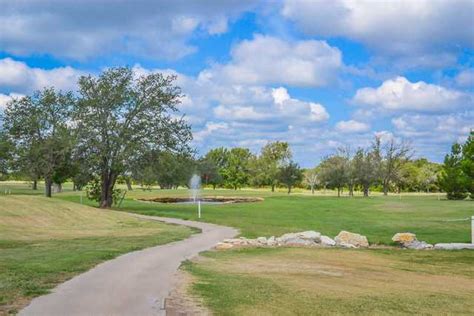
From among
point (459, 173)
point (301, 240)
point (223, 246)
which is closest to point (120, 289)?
point (223, 246)

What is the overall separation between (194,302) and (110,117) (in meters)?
35.2

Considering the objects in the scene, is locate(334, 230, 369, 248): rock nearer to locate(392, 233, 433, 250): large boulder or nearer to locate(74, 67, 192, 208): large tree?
locate(392, 233, 433, 250): large boulder

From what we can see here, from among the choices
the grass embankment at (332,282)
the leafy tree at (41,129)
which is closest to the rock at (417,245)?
the grass embankment at (332,282)

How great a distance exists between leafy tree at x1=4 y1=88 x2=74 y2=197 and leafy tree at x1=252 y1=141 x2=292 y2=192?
6339 centimetres

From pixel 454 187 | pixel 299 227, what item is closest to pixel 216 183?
pixel 454 187

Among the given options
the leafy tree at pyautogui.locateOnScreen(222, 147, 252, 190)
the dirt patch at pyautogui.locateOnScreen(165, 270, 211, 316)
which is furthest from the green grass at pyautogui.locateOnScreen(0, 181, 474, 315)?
the leafy tree at pyautogui.locateOnScreen(222, 147, 252, 190)

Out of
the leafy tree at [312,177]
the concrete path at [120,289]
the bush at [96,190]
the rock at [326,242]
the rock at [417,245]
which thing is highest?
the leafy tree at [312,177]

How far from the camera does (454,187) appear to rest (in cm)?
7219

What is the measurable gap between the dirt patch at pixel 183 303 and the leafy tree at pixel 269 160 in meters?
104

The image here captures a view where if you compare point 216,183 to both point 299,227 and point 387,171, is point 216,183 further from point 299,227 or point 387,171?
point 299,227

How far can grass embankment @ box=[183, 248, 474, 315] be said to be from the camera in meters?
10.6

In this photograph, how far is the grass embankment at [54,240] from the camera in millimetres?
12305

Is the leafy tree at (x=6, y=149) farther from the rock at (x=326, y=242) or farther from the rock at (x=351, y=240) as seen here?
the rock at (x=351, y=240)

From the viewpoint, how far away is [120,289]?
11555 millimetres
